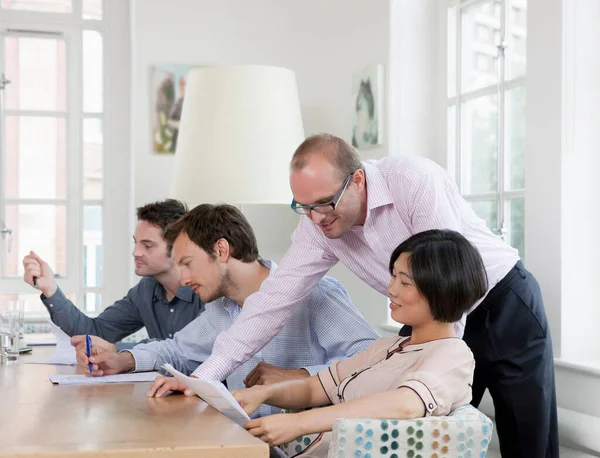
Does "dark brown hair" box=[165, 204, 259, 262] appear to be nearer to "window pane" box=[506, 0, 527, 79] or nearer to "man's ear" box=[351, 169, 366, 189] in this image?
"man's ear" box=[351, 169, 366, 189]

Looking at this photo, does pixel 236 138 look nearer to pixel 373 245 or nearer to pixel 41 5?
pixel 373 245

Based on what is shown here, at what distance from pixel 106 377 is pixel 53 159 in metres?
2.58

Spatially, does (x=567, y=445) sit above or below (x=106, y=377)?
below

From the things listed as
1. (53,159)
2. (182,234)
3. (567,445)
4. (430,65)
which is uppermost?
(430,65)

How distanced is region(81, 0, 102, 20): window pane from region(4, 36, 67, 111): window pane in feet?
0.61

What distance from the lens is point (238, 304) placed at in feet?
8.31

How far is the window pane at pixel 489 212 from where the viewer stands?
132 inches

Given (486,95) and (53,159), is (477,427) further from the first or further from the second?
(53,159)

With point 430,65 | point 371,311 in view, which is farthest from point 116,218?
point 430,65

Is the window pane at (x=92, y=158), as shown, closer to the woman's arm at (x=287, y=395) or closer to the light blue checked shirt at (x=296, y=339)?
the light blue checked shirt at (x=296, y=339)

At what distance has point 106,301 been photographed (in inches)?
181

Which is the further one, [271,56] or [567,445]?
[271,56]

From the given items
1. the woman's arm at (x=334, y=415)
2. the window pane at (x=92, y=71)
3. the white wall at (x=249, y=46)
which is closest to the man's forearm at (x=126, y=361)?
the woman's arm at (x=334, y=415)

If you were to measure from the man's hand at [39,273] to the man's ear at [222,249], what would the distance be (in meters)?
0.84
